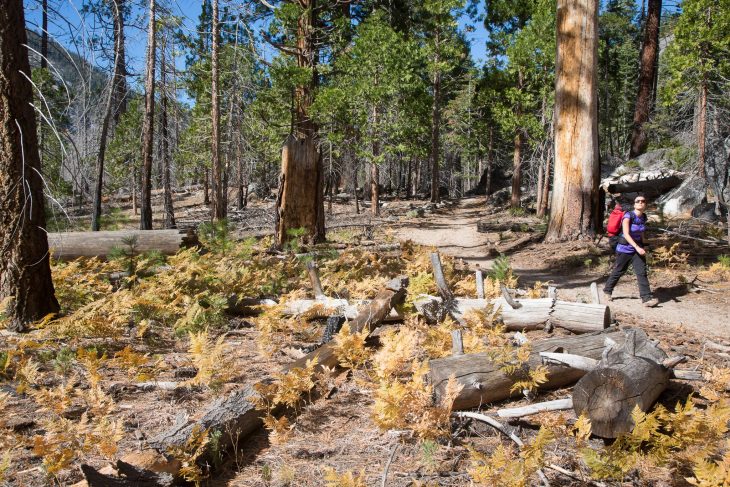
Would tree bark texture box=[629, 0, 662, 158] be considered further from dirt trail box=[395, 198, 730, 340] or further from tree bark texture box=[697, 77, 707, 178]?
dirt trail box=[395, 198, 730, 340]

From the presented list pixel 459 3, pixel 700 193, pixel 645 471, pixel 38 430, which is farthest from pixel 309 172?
pixel 459 3

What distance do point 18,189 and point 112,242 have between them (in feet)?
12.8

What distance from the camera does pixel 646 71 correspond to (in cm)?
2120

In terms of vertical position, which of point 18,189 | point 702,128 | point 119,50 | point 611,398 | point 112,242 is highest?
point 119,50

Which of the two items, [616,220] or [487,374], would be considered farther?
[616,220]

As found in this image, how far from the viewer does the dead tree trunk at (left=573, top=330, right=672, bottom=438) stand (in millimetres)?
3162

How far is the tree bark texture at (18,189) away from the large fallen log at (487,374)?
4.38 m

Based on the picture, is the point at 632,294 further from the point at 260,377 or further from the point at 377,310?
the point at 260,377

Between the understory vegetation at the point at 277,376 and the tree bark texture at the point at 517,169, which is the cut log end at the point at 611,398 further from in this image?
the tree bark texture at the point at 517,169

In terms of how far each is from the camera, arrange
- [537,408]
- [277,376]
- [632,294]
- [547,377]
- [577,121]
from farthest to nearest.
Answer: [577,121] < [632,294] < [547,377] < [277,376] < [537,408]

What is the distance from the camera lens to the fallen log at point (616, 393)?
10.4ft

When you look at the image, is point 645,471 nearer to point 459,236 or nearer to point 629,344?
point 629,344

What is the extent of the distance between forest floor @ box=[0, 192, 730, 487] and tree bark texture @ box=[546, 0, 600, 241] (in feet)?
7.13

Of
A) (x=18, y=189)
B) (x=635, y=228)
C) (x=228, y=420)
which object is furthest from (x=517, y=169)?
(x=228, y=420)
